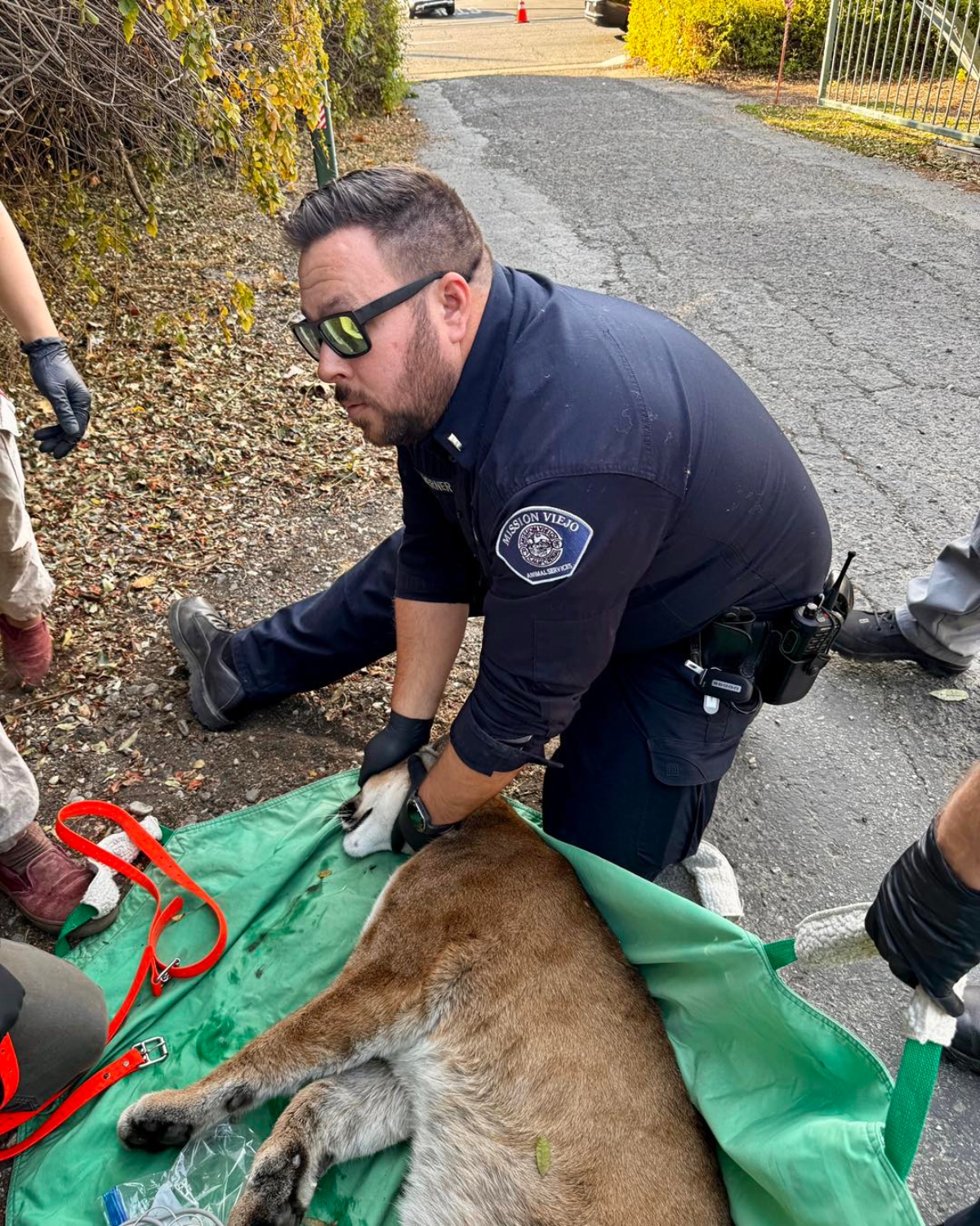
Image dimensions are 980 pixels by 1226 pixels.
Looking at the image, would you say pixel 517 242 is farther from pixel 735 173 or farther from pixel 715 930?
pixel 715 930

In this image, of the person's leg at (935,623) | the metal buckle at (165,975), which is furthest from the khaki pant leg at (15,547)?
the person's leg at (935,623)

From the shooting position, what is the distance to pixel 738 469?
93.5 inches

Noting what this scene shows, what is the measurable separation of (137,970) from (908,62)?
16.3 metres

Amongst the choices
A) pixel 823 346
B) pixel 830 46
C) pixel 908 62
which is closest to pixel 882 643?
pixel 823 346

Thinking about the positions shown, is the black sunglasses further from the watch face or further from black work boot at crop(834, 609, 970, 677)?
black work boot at crop(834, 609, 970, 677)

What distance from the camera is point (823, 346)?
6.28m

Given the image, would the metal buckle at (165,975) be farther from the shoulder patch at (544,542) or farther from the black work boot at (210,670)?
the shoulder patch at (544,542)

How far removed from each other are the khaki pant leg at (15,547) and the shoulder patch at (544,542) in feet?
5.91

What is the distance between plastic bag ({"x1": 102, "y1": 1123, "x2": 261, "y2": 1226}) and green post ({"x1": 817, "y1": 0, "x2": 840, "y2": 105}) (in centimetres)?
1521

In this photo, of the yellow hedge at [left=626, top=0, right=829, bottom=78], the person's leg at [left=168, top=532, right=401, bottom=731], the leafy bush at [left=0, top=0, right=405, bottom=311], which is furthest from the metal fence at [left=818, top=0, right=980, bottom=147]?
the person's leg at [left=168, top=532, right=401, bottom=731]

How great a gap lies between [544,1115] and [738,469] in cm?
162

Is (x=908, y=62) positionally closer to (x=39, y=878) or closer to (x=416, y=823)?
(x=416, y=823)

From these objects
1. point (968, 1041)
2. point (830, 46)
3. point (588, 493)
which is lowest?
point (968, 1041)

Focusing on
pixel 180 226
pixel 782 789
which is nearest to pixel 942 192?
pixel 180 226
